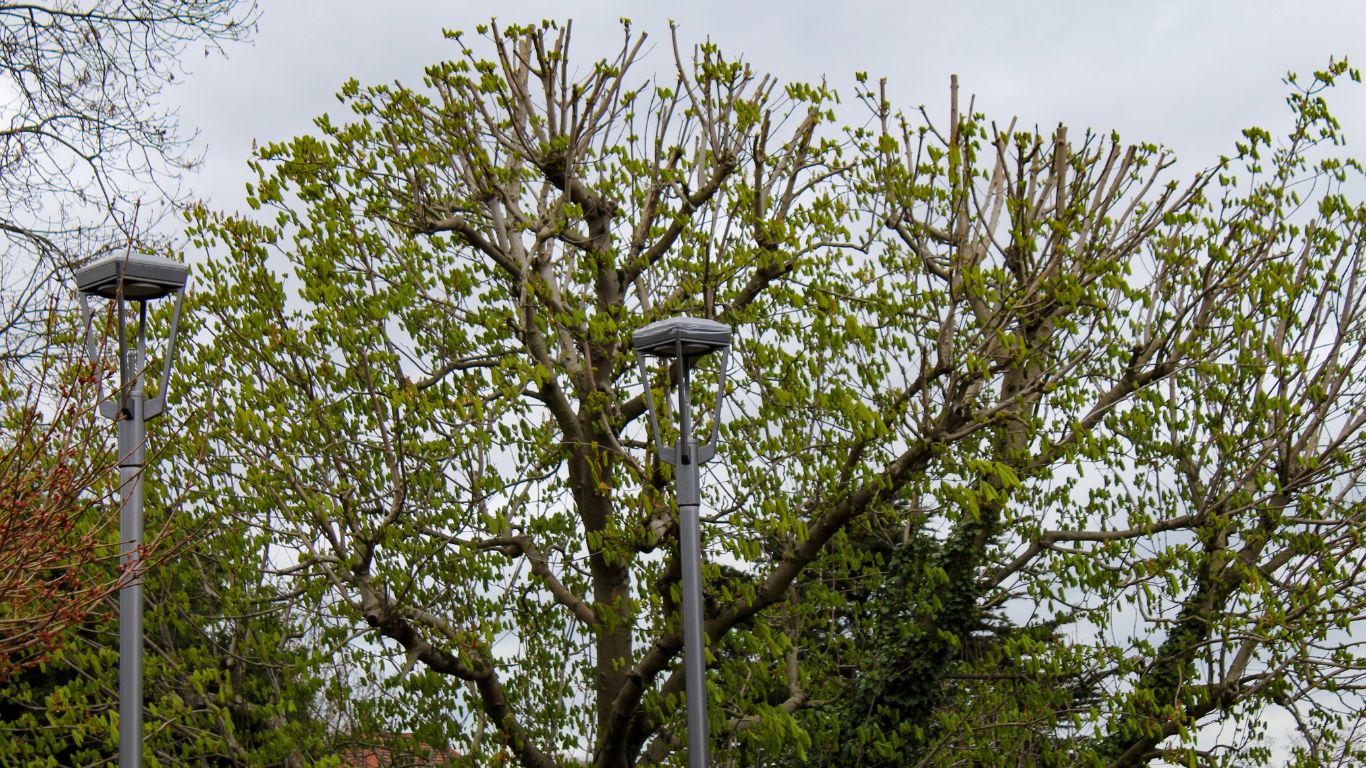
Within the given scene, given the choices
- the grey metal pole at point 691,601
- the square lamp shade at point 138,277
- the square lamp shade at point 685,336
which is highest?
the square lamp shade at point 138,277

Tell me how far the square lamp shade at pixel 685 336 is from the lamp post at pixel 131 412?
99.3 inches

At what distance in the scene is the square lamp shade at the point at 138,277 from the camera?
8055 millimetres

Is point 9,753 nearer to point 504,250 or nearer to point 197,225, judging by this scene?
point 197,225

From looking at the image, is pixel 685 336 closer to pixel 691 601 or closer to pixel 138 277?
pixel 691 601

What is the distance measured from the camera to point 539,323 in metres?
12.2

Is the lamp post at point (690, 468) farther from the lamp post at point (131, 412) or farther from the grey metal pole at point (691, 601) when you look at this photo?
the lamp post at point (131, 412)

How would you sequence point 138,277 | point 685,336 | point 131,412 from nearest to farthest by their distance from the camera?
point 131,412
point 138,277
point 685,336

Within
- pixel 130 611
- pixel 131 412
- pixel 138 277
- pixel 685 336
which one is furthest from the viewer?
pixel 685 336

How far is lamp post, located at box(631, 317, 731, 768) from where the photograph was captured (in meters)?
8.06

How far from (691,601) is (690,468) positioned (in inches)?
29.6

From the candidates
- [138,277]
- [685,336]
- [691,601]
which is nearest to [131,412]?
[138,277]

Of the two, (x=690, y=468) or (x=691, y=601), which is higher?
(x=690, y=468)

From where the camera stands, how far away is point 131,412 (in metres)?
7.95

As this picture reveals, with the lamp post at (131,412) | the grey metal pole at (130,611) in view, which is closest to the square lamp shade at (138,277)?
the lamp post at (131,412)
